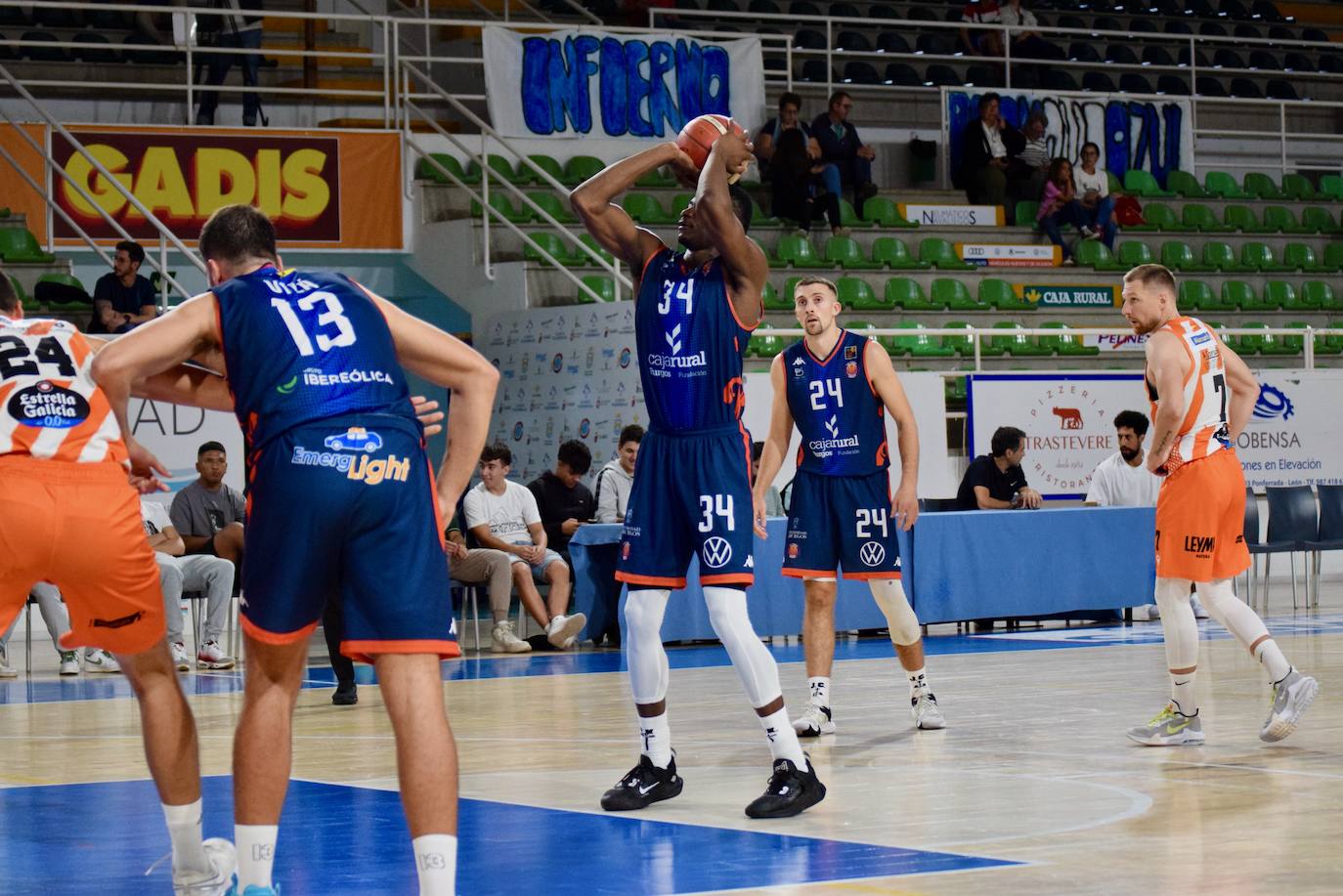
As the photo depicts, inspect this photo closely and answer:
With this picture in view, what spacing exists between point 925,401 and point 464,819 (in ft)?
34.3

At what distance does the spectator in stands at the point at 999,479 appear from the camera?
1455cm

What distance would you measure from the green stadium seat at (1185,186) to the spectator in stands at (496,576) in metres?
13.3

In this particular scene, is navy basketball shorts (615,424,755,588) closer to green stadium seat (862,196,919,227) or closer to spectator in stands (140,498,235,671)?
spectator in stands (140,498,235,671)

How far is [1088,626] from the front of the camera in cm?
1462

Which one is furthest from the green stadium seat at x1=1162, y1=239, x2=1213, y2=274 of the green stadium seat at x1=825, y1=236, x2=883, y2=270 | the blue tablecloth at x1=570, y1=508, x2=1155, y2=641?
the blue tablecloth at x1=570, y1=508, x2=1155, y2=641

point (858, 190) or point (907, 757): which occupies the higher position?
point (858, 190)

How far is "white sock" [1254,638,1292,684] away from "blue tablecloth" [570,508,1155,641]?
555cm

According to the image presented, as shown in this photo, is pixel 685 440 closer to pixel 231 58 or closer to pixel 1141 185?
pixel 231 58

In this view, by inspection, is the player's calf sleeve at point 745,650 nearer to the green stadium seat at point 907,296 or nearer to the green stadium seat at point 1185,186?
the green stadium seat at point 907,296

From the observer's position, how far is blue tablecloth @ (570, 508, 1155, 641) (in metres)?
13.2

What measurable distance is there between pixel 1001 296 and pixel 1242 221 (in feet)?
14.9

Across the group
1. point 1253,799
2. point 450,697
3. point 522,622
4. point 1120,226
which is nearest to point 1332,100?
point 1120,226

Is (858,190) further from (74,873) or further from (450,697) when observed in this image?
(74,873)

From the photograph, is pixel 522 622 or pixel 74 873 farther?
pixel 522 622
